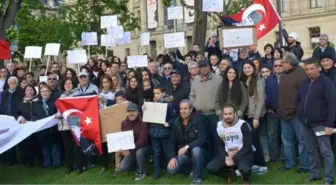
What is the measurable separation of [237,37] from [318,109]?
16.3 feet

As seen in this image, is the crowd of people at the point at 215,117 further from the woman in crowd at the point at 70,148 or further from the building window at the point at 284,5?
the building window at the point at 284,5

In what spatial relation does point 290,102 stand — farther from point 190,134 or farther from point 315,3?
point 315,3

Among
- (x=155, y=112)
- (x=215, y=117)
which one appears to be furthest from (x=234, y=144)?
(x=155, y=112)

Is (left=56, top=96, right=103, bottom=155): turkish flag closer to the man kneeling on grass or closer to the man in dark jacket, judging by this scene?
the man kneeling on grass

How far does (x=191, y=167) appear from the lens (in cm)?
1005

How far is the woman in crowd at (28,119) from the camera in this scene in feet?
37.9

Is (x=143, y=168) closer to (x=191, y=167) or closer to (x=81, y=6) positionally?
(x=191, y=167)

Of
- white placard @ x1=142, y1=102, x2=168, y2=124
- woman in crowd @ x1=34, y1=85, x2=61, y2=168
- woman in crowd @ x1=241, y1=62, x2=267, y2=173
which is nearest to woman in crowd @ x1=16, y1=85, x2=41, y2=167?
woman in crowd @ x1=34, y1=85, x2=61, y2=168

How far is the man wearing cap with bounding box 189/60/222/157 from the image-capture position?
32.7 feet

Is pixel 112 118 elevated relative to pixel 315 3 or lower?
lower

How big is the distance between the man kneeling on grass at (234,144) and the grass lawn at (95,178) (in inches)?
19.3

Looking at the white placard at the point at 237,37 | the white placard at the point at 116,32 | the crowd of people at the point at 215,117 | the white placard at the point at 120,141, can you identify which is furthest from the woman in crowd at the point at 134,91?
the white placard at the point at 116,32

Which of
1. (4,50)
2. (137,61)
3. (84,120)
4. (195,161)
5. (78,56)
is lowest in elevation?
(195,161)

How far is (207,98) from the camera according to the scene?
9.98 metres
